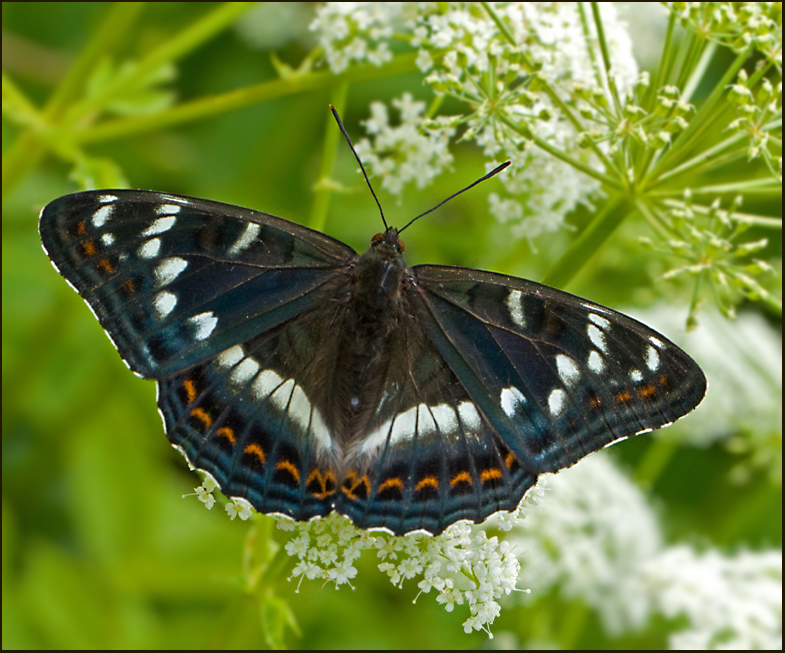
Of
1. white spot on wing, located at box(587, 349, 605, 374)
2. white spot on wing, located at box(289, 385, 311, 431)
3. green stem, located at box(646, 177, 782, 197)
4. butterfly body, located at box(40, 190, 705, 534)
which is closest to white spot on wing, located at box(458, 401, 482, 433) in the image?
butterfly body, located at box(40, 190, 705, 534)

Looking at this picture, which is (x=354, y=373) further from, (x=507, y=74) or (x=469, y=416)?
(x=507, y=74)

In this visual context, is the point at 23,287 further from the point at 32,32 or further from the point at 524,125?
the point at 524,125

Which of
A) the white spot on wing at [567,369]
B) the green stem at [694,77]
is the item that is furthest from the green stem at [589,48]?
the white spot on wing at [567,369]

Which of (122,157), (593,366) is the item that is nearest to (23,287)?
(122,157)

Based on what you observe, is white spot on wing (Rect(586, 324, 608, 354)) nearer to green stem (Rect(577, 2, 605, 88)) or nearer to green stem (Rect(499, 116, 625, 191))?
green stem (Rect(499, 116, 625, 191))

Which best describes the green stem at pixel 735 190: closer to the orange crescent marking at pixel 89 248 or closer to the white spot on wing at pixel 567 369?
the white spot on wing at pixel 567 369
